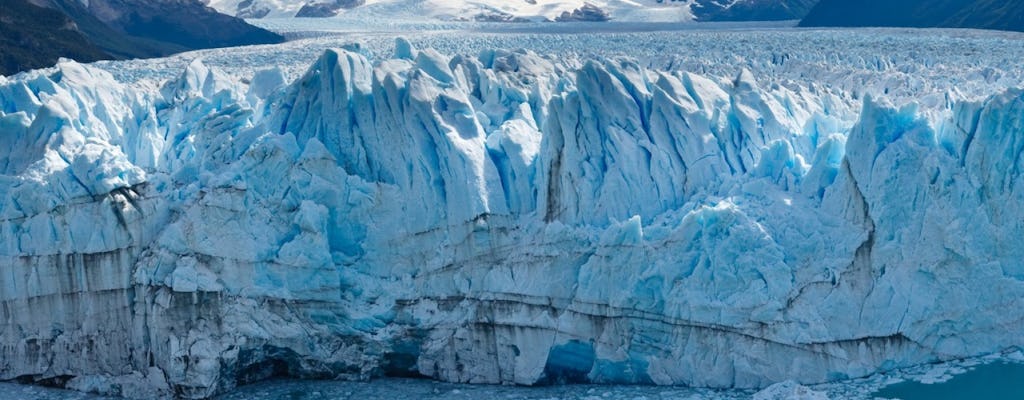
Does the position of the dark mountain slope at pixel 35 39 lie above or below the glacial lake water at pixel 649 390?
above

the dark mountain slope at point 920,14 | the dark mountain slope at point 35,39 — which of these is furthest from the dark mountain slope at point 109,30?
the dark mountain slope at point 920,14

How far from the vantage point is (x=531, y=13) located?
35344 millimetres

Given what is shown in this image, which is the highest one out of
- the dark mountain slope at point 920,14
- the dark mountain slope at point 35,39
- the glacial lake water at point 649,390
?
the dark mountain slope at point 920,14

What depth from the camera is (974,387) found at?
334 inches

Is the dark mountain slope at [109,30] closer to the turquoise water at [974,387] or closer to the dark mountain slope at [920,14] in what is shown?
the dark mountain slope at [920,14]

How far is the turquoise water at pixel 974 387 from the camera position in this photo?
8367 millimetres

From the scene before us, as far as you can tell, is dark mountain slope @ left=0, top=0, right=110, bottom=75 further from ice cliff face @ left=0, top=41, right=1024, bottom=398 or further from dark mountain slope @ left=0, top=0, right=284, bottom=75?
ice cliff face @ left=0, top=41, right=1024, bottom=398

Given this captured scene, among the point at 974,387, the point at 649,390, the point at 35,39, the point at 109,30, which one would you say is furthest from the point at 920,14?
the point at 649,390

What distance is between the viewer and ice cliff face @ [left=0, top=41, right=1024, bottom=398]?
8.93 m

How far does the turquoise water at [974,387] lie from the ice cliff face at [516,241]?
1.03 ft

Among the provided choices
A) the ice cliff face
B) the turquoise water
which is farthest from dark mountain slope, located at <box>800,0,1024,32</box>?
the turquoise water

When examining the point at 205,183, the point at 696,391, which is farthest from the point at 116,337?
the point at 696,391

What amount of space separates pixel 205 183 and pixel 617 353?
3720mm

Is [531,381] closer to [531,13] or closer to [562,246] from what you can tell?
[562,246]
